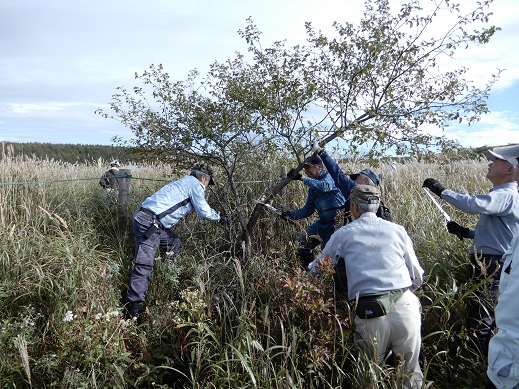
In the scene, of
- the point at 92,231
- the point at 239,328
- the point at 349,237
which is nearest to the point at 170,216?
the point at 92,231

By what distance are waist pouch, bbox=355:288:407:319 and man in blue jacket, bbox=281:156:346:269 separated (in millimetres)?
2066

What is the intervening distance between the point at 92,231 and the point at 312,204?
2713 mm

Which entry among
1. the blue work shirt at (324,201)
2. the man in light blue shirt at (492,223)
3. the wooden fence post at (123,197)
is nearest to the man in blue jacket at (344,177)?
the blue work shirt at (324,201)

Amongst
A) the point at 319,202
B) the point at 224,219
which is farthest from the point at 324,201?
the point at 224,219

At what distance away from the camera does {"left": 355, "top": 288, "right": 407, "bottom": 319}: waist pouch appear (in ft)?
9.74

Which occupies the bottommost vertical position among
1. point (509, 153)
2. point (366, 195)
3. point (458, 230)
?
point (458, 230)

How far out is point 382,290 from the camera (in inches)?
119

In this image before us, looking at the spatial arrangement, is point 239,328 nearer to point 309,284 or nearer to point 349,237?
point 309,284

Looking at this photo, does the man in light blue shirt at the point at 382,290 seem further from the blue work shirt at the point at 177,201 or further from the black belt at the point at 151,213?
the black belt at the point at 151,213

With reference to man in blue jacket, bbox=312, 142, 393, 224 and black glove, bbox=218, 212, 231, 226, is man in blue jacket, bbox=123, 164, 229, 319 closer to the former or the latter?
black glove, bbox=218, 212, 231, 226

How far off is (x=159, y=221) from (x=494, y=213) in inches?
135

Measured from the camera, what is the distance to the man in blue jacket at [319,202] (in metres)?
5.18

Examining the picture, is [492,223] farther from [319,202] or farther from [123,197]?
[123,197]

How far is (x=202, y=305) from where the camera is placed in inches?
141
